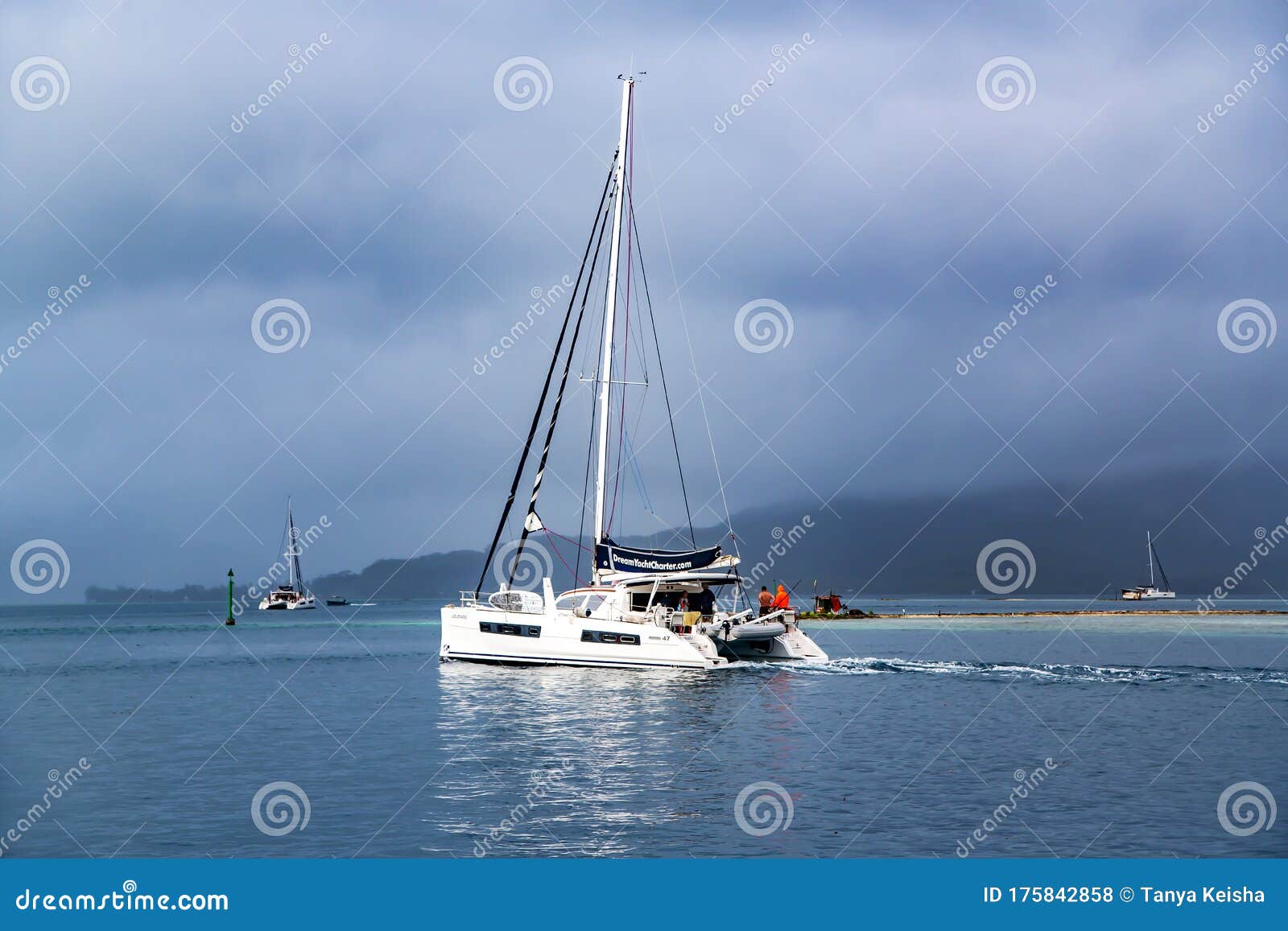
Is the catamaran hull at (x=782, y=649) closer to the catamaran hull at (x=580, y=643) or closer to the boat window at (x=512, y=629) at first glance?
the catamaran hull at (x=580, y=643)

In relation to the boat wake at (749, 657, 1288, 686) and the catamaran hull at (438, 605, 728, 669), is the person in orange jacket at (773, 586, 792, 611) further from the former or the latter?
the catamaran hull at (438, 605, 728, 669)

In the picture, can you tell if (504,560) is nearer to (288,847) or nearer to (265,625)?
(288,847)

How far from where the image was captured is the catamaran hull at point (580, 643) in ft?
143

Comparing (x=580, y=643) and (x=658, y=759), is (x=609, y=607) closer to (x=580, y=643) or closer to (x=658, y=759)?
(x=580, y=643)

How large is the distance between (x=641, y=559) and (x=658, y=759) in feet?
64.5

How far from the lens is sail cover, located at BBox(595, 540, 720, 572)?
45.0m

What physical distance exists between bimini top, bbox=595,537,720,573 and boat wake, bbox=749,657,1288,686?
695 centimetres

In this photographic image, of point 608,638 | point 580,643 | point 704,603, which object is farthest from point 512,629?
point 704,603

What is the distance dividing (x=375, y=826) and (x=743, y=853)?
21.3ft

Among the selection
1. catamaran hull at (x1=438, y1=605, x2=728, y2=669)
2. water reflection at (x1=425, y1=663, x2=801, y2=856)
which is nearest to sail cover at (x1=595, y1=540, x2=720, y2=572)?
catamaran hull at (x1=438, y1=605, x2=728, y2=669)

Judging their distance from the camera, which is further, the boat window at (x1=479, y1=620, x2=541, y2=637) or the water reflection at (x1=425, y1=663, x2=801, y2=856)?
the boat window at (x1=479, y1=620, x2=541, y2=637)

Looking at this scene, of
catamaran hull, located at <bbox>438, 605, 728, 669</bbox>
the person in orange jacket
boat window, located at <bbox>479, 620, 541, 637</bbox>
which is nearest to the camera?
catamaran hull, located at <bbox>438, 605, 728, 669</bbox>

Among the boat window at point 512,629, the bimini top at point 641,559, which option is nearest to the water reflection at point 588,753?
the boat window at point 512,629

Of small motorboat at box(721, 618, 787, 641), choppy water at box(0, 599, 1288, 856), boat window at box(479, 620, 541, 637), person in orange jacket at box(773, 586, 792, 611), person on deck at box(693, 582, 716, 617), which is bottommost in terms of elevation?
choppy water at box(0, 599, 1288, 856)
